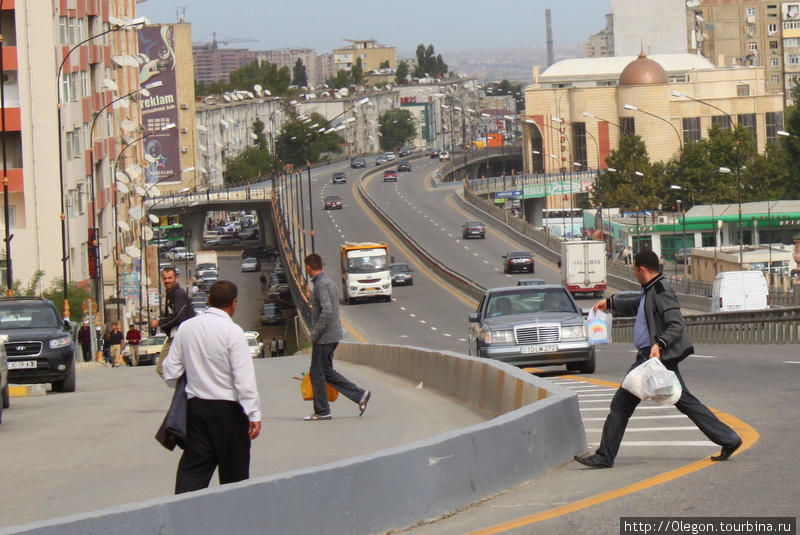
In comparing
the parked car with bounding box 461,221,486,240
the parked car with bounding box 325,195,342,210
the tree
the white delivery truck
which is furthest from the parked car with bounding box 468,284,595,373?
→ the tree

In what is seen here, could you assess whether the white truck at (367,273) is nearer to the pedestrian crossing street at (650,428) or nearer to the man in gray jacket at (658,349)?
the pedestrian crossing street at (650,428)

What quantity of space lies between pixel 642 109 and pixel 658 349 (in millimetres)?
141530

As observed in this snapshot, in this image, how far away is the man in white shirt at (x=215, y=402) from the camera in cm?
797

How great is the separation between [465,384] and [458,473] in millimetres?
7849

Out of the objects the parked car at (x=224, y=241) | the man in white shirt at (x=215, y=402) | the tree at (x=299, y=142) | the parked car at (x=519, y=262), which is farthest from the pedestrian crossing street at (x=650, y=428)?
the tree at (x=299, y=142)

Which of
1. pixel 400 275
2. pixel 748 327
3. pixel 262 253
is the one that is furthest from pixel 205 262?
pixel 748 327

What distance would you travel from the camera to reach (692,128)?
5650 inches

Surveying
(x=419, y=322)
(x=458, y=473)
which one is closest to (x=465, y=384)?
(x=458, y=473)

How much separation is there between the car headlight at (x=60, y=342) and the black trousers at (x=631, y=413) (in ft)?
43.1

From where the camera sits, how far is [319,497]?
7.59 meters

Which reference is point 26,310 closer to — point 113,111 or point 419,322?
point 419,322

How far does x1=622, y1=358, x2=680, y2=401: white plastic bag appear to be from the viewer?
9.44 metres

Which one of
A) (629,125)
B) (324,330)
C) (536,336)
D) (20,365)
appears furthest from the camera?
(629,125)

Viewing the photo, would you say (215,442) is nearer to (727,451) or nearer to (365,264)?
(727,451)
